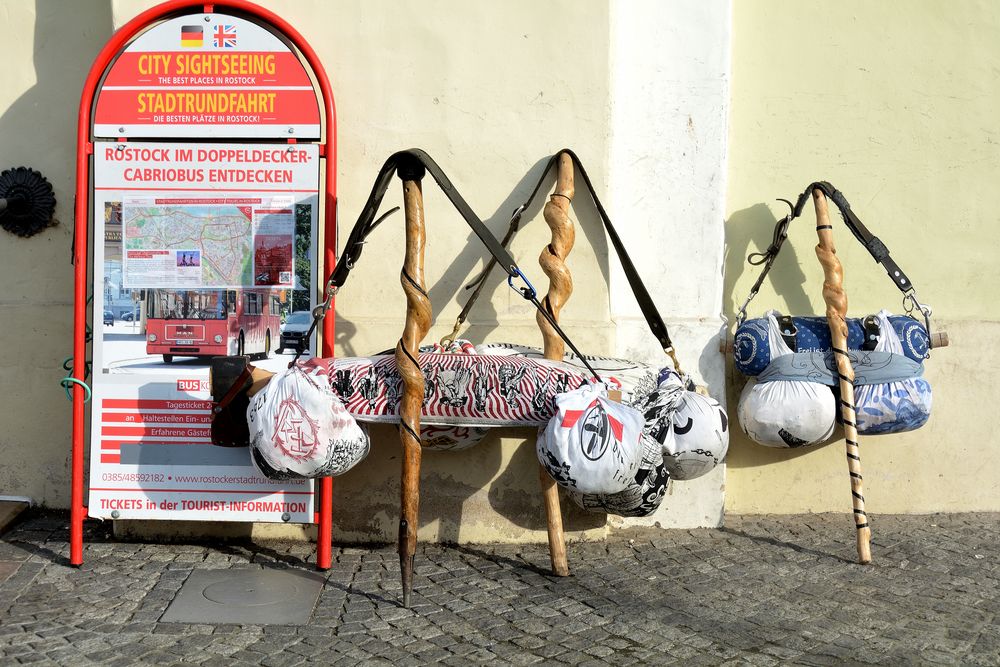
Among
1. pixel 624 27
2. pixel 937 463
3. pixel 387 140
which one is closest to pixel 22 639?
pixel 387 140

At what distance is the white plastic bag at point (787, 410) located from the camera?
5066 mm

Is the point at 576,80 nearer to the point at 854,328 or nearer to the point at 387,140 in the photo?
the point at 387,140

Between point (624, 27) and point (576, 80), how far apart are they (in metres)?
0.53

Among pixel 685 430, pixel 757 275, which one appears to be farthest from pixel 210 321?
pixel 757 275

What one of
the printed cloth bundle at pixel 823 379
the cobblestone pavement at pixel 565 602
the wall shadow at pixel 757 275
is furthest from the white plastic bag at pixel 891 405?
the cobblestone pavement at pixel 565 602

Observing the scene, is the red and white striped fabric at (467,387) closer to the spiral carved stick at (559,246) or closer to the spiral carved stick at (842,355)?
the spiral carved stick at (559,246)

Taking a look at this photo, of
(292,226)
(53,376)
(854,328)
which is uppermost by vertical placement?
(292,226)

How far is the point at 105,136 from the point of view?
15.4 feet

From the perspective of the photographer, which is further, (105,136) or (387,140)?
(387,140)

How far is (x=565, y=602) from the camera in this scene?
4.36 meters

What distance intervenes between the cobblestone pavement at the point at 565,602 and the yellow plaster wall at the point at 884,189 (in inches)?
13.7

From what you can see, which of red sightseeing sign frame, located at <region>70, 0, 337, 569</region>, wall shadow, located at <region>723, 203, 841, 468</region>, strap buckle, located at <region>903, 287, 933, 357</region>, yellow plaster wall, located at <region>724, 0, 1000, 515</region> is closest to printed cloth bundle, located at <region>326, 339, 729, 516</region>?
red sightseeing sign frame, located at <region>70, 0, 337, 569</region>

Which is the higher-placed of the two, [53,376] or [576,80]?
[576,80]

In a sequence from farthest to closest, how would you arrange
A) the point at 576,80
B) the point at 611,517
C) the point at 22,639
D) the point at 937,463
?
1. the point at 937,463
2. the point at 611,517
3. the point at 576,80
4. the point at 22,639
